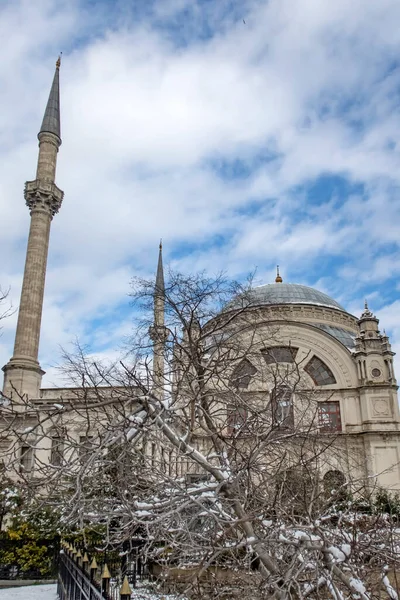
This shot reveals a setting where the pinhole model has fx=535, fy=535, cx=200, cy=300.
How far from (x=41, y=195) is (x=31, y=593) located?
20.7 meters

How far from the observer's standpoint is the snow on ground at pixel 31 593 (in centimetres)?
1125

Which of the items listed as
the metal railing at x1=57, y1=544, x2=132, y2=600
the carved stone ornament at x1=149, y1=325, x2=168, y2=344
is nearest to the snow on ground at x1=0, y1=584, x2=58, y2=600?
the metal railing at x1=57, y1=544, x2=132, y2=600

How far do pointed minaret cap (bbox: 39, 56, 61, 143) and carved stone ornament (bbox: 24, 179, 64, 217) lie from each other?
127 inches

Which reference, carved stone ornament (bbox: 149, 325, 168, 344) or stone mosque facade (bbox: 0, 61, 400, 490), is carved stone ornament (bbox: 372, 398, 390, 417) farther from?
carved stone ornament (bbox: 149, 325, 168, 344)

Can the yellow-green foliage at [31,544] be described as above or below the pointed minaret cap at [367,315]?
below

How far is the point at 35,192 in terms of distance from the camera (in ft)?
92.5

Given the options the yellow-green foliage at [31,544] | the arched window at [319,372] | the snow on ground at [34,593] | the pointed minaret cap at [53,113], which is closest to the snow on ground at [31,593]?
the snow on ground at [34,593]

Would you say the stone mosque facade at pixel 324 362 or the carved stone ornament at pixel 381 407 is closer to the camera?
the stone mosque facade at pixel 324 362

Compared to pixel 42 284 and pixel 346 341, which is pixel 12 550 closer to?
pixel 42 284

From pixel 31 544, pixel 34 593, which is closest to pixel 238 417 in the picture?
pixel 34 593

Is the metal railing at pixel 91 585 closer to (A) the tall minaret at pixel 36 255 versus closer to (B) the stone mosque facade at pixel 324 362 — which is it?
(A) the tall minaret at pixel 36 255

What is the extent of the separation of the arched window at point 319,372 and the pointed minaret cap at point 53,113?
1938 centimetres

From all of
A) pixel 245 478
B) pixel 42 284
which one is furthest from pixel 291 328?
pixel 245 478

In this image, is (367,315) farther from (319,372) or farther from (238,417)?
(238,417)
